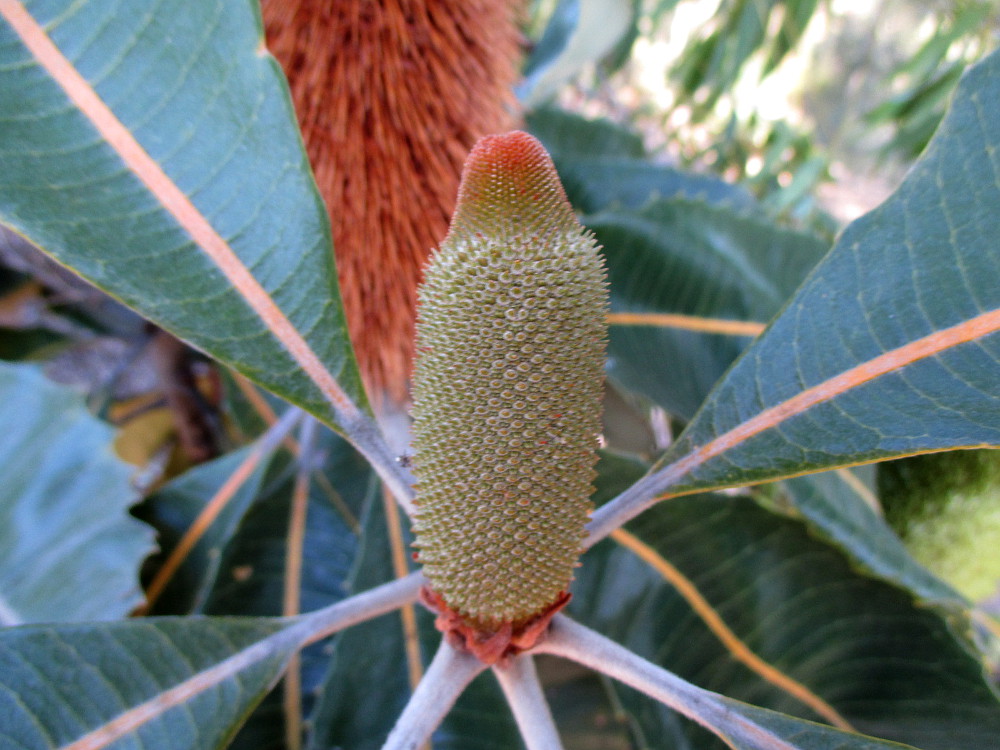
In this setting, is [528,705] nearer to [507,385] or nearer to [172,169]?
[507,385]

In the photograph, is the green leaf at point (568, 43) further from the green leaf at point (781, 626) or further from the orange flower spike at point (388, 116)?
the green leaf at point (781, 626)

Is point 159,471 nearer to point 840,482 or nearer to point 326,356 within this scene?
point 326,356

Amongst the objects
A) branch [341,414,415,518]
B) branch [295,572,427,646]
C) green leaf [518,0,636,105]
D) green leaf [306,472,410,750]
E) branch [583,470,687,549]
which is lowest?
green leaf [306,472,410,750]

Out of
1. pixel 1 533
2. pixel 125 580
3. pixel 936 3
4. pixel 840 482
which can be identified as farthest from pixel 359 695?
pixel 936 3

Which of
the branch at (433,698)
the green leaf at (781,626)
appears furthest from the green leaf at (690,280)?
the branch at (433,698)

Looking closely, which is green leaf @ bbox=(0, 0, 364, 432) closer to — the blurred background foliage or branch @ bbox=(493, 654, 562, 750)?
branch @ bbox=(493, 654, 562, 750)

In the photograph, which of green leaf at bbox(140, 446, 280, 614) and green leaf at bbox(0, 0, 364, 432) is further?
green leaf at bbox(140, 446, 280, 614)

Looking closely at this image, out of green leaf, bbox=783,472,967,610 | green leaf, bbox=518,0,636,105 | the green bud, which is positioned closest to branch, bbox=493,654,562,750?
green leaf, bbox=783,472,967,610
